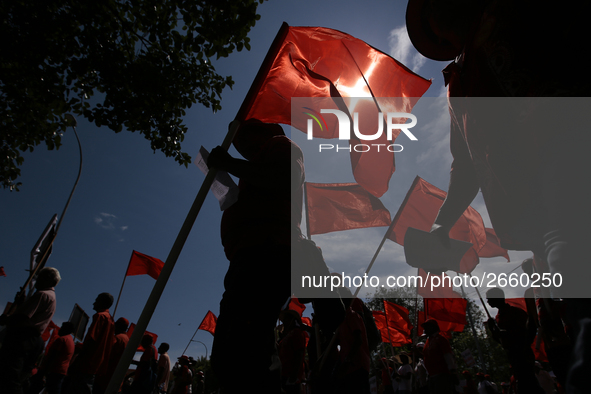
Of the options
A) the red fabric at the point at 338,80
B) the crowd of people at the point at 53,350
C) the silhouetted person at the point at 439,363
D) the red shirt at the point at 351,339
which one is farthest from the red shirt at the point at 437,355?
the crowd of people at the point at 53,350

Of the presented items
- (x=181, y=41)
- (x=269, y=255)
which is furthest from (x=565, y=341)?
(x=181, y=41)

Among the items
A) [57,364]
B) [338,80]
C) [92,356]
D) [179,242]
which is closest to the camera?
[179,242]

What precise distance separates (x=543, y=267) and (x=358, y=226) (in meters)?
6.65

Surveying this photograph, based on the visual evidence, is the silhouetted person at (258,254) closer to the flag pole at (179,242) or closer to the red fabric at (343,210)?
the flag pole at (179,242)

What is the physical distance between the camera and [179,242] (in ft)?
6.18

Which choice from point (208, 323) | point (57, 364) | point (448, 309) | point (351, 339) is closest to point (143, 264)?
point (57, 364)

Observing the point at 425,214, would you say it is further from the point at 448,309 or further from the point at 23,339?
the point at 23,339

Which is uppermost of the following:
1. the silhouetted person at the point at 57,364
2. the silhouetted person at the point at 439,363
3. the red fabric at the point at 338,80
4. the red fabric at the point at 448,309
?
the red fabric at the point at 448,309

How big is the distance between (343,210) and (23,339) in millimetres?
5906

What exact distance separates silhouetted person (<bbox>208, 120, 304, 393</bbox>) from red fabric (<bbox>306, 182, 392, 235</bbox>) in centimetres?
562

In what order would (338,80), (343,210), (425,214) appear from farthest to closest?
(343,210) → (425,214) → (338,80)

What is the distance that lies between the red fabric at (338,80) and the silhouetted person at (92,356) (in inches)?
153

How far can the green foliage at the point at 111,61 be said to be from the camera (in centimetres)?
466

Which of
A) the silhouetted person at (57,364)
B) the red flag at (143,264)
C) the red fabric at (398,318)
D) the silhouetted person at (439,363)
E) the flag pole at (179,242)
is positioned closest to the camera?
the flag pole at (179,242)
